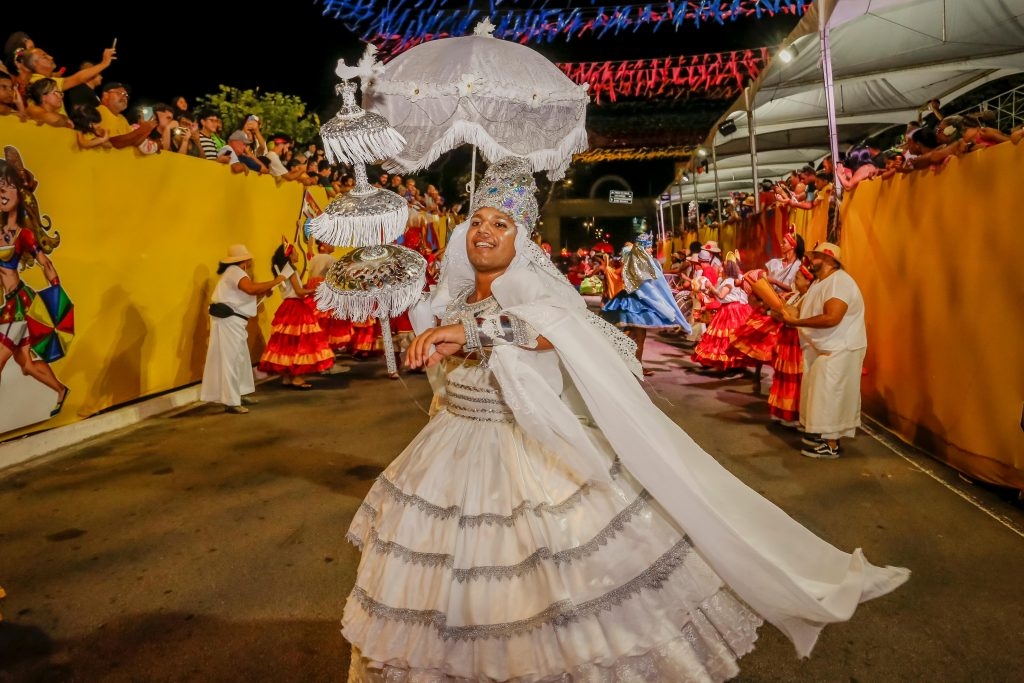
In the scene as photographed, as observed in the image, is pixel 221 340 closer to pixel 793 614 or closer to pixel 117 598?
pixel 117 598

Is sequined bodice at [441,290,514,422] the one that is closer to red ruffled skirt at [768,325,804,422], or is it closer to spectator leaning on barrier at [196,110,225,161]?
red ruffled skirt at [768,325,804,422]

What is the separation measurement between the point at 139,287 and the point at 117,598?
506 centimetres

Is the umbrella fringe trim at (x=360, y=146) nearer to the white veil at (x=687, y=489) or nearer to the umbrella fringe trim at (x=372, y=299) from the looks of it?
the umbrella fringe trim at (x=372, y=299)

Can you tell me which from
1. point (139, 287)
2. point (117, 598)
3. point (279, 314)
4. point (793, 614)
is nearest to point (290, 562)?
point (117, 598)

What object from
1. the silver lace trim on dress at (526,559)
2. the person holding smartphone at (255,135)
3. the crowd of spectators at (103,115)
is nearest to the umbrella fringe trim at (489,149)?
the crowd of spectators at (103,115)

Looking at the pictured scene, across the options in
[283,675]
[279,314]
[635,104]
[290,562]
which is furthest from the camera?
[635,104]

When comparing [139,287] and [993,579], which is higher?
[139,287]

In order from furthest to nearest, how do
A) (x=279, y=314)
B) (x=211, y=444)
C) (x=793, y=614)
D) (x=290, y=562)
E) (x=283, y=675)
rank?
(x=279, y=314) < (x=211, y=444) < (x=290, y=562) < (x=283, y=675) < (x=793, y=614)

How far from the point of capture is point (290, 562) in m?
3.93

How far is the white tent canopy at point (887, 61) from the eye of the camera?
796 cm

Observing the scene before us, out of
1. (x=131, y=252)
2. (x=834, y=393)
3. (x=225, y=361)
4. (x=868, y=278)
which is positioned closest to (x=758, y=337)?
(x=868, y=278)

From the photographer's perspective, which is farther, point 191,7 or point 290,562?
point 191,7

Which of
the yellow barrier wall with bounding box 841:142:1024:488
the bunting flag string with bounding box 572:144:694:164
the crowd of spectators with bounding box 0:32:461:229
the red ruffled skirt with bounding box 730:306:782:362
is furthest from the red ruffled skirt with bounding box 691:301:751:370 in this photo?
the bunting flag string with bounding box 572:144:694:164

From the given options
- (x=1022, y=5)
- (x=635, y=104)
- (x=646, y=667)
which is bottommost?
(x=646, y=667)
